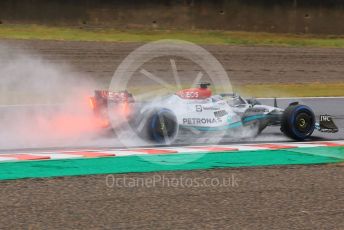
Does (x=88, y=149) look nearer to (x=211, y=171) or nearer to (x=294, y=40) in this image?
(x=211, y=171)

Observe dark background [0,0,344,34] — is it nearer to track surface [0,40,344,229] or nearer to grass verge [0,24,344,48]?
grass verge [0,24,344,48]

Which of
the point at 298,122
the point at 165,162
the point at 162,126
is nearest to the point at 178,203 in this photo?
the point at 165,162

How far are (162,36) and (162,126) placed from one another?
61.6 feet

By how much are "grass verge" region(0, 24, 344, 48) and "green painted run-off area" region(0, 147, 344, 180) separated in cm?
1679

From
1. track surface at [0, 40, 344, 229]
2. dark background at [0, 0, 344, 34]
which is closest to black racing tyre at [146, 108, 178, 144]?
track surface at [0, 40, 344, 229]

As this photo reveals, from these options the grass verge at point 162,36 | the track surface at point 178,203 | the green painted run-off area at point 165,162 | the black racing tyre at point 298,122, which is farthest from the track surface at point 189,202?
the grass verge at point 162,36

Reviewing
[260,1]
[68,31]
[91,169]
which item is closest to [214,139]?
[91,169]

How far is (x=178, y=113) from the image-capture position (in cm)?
805

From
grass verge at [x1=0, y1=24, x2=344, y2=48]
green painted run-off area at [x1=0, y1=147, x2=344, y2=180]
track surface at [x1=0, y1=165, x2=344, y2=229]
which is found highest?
grass verge at [x1=0, y1=24, x2=344, y2=48]

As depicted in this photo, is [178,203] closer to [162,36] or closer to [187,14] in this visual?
[162,36]

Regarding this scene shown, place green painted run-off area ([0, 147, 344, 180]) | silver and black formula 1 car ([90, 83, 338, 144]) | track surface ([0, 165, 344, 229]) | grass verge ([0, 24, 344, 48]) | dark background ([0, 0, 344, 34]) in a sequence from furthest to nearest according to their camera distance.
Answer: dark background ([0, 0, 344, 34])
grass verge ([0, 24, 344, 48])
silver and black formula 1 car ([90, 83, 338, 144])
green painted run-off area ([0, 147, 344, 180])
track surface ([0, 165, 344, 229])

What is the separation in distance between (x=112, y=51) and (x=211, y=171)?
608 inches

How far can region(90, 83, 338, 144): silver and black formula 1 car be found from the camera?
8.04 metres

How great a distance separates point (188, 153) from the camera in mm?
7625
